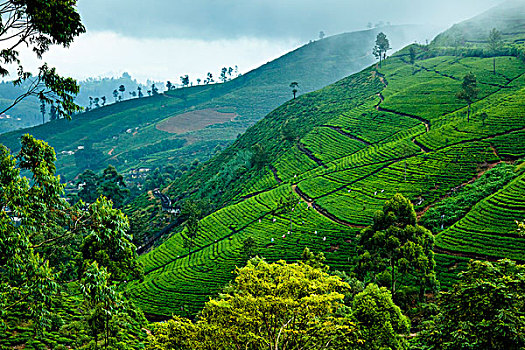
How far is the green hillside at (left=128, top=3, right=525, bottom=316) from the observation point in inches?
1661

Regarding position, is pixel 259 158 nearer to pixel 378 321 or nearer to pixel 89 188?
pixel 89 188

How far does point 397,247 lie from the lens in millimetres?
30219

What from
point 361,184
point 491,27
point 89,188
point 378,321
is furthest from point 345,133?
point 491,27

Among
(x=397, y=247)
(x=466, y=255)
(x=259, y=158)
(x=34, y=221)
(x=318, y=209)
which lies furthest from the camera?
(x=259, y=158)

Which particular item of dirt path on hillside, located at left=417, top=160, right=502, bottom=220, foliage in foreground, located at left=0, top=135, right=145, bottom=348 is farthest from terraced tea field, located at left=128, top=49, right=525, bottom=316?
foliage in foreground, located at left=0, top=135, right=145, bottom=348

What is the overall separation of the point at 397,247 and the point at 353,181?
3179cm

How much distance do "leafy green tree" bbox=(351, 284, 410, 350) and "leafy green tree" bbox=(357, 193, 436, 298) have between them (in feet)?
34.6

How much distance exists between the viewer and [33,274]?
10148 millimetres

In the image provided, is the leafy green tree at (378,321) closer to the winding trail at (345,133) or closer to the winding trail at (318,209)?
the winding trail at (318,209)

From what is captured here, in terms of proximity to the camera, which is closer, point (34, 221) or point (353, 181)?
point (34, 221)

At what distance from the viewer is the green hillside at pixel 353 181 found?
4219 centimetres

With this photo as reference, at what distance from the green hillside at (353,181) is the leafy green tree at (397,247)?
5058mm

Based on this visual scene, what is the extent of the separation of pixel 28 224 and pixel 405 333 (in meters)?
21.0

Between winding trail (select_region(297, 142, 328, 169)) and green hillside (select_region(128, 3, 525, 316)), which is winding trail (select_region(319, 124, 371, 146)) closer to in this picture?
green hillside (select_region(128, 3, 525, 316))
